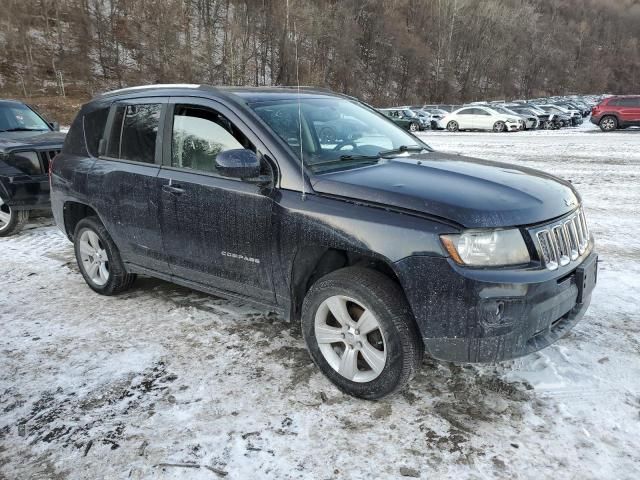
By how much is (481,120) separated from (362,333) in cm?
2772

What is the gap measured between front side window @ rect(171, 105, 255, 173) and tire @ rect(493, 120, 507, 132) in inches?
1054

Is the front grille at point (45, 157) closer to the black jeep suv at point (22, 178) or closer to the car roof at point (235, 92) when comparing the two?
the black jeep suv at point (22, 178)

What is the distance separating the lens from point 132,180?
406 cm

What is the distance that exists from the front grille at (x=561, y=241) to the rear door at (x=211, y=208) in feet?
5.29

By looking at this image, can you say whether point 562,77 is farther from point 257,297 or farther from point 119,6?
point 257,297

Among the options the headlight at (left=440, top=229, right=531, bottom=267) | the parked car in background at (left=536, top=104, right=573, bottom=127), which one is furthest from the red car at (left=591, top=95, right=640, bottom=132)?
the headlight at (left=440, top=229, right=531, bottom=267)

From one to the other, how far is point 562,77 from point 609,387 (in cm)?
10832

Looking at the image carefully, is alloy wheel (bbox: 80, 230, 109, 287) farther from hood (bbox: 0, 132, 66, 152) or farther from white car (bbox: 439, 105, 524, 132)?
white car (bbox: 439, 105, 524, 132)

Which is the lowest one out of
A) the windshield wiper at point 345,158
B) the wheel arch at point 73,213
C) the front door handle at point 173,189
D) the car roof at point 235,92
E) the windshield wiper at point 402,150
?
the wheel arch at point 73,213

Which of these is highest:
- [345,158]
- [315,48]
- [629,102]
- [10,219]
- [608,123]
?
[315,48]

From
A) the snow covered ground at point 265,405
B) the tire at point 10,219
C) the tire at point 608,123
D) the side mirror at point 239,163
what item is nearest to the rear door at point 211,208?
the side mirror at point 239,163

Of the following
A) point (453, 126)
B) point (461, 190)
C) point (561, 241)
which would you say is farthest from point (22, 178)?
point (453, 126)

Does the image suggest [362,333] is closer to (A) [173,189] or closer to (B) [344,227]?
(B) [344,227]

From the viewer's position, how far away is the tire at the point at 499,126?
27.7 metres
